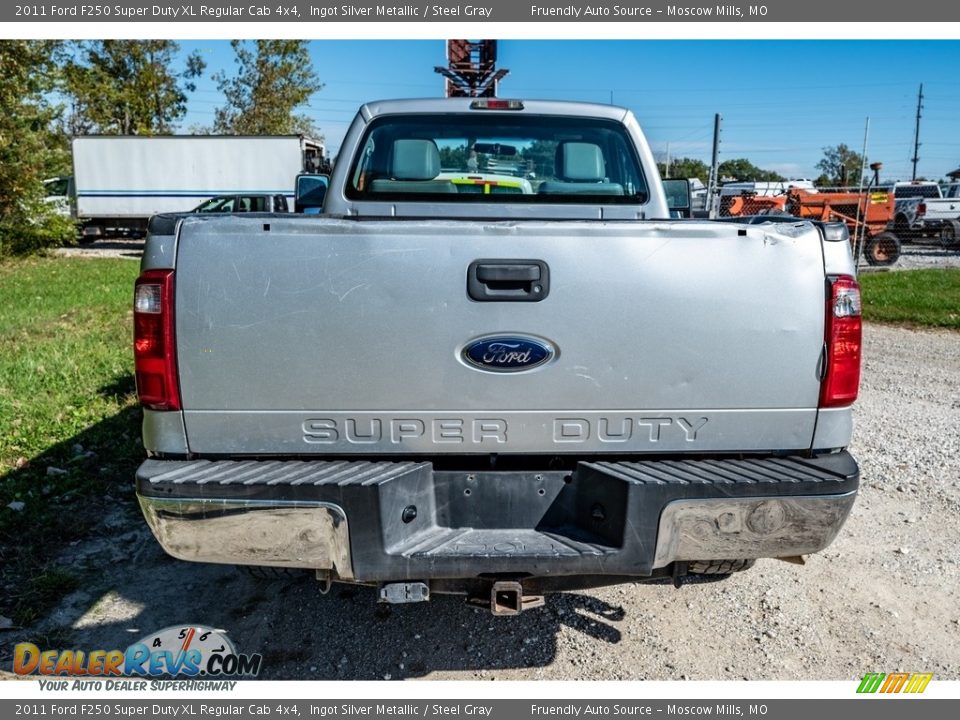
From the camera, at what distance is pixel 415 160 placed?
4039 millimetres

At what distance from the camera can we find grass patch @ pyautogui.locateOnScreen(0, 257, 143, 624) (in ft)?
13.4

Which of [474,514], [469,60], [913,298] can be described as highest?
[469,60]

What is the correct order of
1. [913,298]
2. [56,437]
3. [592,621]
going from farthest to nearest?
[913,298]
[56,437]
[592,621]

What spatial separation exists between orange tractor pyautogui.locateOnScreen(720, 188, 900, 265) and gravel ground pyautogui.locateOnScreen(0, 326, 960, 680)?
53.9 feet

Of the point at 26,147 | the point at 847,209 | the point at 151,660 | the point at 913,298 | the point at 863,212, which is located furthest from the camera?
the point at 847,209

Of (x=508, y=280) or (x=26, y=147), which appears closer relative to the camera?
(x=508, y=280)

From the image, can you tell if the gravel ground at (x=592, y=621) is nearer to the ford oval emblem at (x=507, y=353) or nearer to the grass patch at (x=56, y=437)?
the grass patch at (x=56, y=437)

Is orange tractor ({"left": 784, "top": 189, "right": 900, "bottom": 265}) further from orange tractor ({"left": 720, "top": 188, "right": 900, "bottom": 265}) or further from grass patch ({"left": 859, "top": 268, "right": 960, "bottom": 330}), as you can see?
grass patch ({"left": 859, "top": 268, "right": 960, "bottom": 330})

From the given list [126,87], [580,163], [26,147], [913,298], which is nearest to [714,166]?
[913,298]

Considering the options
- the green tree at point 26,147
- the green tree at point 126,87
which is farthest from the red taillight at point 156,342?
the green tree at point 126,87

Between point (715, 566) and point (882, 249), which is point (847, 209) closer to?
point (882, 249)

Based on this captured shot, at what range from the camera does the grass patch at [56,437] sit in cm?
409

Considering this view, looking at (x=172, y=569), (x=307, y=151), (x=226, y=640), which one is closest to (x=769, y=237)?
(x=226, y=640)

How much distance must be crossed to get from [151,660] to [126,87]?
35.6 metres
